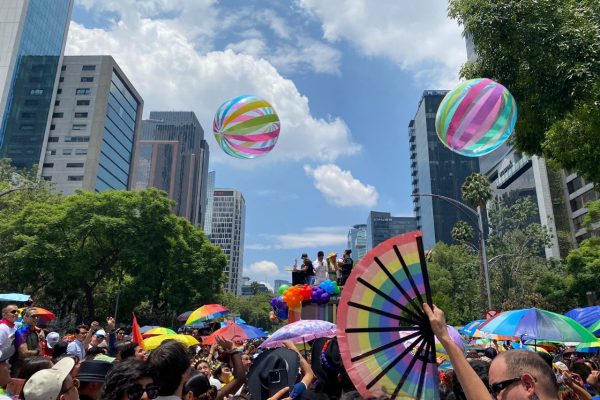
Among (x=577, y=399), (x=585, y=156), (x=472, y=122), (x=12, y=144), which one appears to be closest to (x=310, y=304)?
(x=472, y=122)

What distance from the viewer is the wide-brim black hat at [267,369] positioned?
12.9 feet

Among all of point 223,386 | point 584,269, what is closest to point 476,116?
point 223,386

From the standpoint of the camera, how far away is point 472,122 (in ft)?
27.2

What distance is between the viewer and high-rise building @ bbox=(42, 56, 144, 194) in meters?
84.6

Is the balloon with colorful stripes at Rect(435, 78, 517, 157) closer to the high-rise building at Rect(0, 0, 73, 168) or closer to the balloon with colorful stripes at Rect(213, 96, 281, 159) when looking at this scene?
the balloon with colorful stripes at Rect(213, 96, 281, 159)

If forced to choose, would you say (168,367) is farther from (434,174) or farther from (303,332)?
(434,174)

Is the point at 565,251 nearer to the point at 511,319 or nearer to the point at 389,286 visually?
the point at 511,319

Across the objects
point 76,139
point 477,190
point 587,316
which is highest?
point 76,139

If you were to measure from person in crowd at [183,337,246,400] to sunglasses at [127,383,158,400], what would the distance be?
1.22ft

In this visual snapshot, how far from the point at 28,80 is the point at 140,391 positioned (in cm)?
10041

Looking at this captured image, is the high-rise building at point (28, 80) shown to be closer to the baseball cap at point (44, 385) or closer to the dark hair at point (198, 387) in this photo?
the baseball cap at point (44, 385)

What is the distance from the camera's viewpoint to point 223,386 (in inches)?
169

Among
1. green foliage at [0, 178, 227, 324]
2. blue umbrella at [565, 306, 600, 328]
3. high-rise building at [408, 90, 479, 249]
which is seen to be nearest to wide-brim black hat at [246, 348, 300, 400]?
blue umbrella at [565, 306, 600, 328]

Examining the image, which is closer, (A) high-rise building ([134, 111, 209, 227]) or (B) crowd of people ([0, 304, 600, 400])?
(B) crowd of people ([0, 304, 600, 400])
